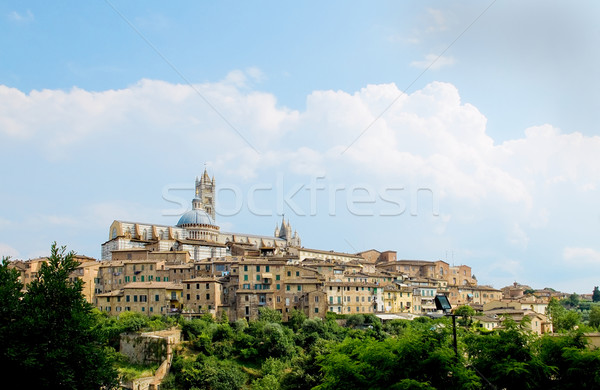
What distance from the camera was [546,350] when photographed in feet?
88.4

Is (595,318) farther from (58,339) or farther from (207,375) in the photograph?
(58,339)

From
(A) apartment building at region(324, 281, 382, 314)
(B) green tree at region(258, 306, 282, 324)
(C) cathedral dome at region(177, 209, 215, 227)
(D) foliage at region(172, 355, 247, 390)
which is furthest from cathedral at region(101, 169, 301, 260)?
(D) foliage at region(172, 355, 247, 390)

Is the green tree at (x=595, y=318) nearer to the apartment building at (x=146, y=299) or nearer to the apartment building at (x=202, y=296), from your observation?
the apartment building at (x=202, y=296)

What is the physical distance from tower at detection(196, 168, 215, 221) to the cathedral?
22.7m

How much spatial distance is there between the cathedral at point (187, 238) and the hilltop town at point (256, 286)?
0.24 metres

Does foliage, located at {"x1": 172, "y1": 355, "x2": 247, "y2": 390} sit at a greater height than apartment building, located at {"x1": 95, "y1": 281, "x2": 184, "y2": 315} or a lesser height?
lesser

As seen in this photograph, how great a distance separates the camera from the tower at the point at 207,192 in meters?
138

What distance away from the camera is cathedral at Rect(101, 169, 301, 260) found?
82.1 m

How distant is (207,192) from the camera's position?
139 m

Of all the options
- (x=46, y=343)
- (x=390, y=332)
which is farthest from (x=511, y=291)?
(x=46, y=343)

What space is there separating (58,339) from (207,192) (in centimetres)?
11432

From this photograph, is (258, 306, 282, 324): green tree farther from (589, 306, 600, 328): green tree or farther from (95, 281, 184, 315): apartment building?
(589, 306, 600, 328): green tree

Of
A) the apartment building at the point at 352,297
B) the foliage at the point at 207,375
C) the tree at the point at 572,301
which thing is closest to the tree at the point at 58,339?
the foliage at the point at 207,375

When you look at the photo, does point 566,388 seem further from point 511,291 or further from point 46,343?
point 511,291
